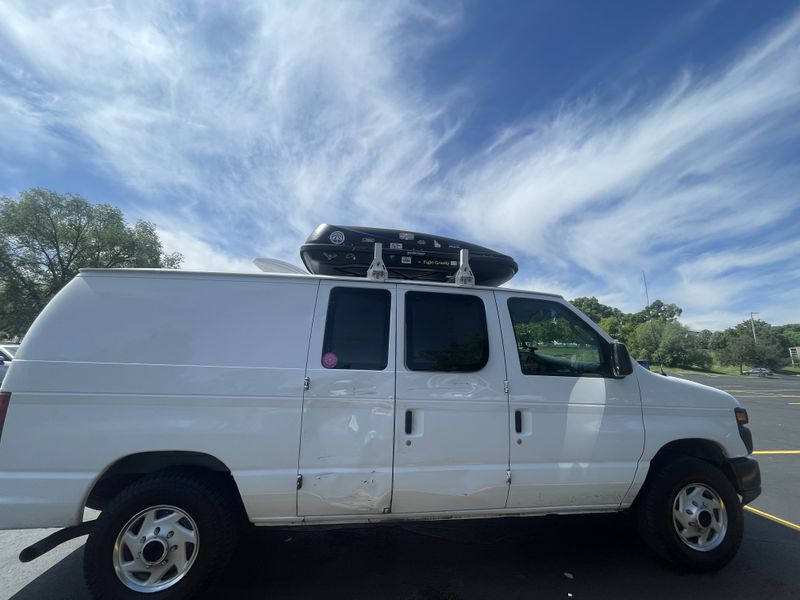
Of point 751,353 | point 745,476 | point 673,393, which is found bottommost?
point 745,476

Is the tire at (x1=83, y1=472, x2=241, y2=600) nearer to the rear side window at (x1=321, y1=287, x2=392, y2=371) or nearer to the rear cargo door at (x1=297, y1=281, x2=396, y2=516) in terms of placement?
the rear cargo door at (x1=297, y1=281, x2=396, y2=516)

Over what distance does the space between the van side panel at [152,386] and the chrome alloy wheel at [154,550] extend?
37 centimetres

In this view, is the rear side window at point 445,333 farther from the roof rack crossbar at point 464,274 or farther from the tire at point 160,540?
the tire at point 160,540

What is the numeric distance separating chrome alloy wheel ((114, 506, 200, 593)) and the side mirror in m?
3.31

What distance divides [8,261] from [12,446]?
32.0 meters

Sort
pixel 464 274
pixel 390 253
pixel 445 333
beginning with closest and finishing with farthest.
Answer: pixel 445 333, pixel 464 274, pixel 390 253

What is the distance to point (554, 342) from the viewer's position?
3383 mm

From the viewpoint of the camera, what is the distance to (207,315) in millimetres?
2928

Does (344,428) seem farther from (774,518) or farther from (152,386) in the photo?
(774,518)

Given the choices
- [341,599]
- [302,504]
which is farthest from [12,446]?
[341,599]

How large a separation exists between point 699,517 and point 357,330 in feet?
10.2

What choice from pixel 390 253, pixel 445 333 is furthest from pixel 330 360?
pixel 390 253

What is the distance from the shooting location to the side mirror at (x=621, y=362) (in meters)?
3.24

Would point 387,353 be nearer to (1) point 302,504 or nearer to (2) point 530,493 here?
(1) point 302,504
